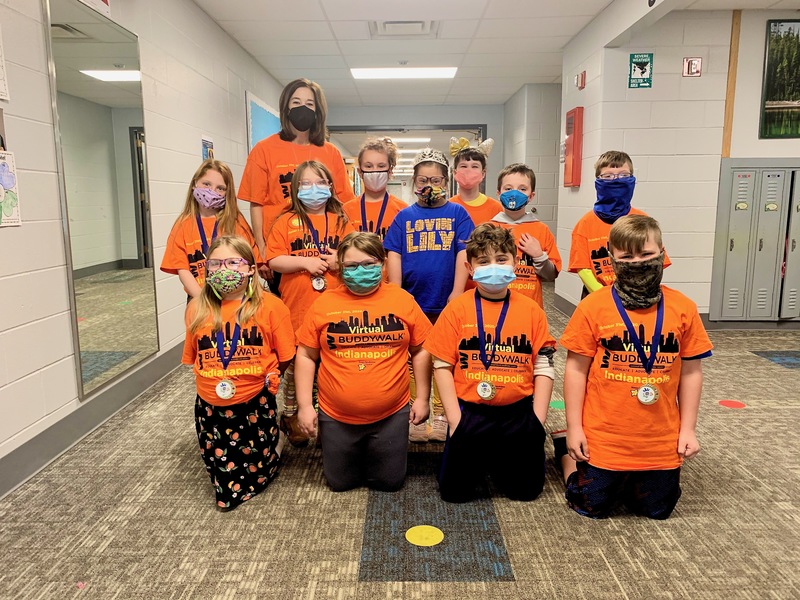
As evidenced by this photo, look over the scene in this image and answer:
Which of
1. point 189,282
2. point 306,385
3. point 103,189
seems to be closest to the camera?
point 306,385

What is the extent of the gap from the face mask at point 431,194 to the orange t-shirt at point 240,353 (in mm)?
802

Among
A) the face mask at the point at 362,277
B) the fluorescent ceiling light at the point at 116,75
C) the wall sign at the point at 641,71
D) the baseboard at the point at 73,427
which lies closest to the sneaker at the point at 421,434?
the face mask at the point at 362,277

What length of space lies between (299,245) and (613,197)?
4.64ft

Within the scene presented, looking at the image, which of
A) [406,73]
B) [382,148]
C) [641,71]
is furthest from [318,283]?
[406,73]

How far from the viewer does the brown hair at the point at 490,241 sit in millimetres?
2010

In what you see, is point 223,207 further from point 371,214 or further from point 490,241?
point 490,241

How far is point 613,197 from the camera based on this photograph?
2.47 metres

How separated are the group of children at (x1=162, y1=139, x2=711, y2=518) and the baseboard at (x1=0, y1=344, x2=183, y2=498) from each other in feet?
2.62

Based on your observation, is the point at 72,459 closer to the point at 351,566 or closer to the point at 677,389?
the point at 351,566

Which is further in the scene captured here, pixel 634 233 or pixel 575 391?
pixel 575 391

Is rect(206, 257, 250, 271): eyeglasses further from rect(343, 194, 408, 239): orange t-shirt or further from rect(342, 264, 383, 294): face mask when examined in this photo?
rect(343, 194, 408, 239): orange t-shirt

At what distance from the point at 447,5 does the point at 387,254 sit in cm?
293

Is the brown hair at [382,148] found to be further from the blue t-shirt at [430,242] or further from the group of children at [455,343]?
the blue t-shirt at [430,242]

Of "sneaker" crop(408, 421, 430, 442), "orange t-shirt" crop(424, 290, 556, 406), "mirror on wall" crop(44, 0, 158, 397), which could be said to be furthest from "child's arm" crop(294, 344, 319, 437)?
"mirror on wall" crop(44, 0, 158, 397)
